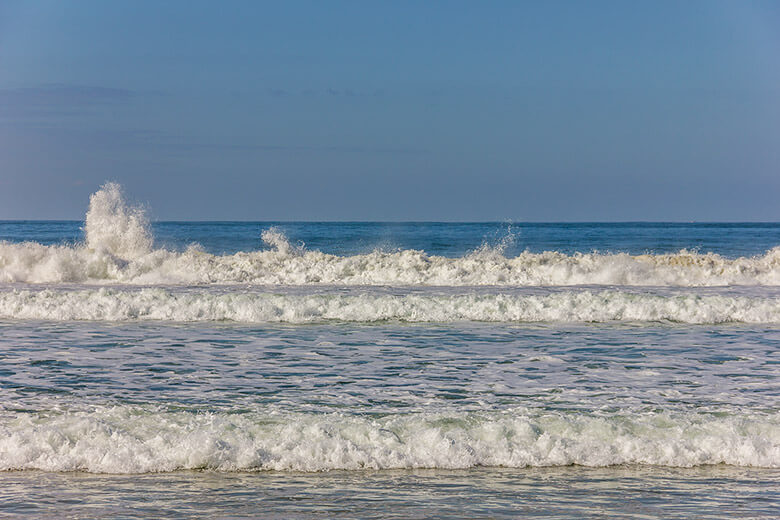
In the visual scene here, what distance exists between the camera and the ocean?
216 inches

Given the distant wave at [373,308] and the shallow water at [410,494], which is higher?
the distant wave at [373,308]

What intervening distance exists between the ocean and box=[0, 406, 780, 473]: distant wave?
0.06 feet

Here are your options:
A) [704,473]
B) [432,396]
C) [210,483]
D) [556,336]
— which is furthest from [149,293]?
[704,473]

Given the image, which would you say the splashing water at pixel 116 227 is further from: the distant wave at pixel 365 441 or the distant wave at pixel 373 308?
the distant wave at pixel 365 441

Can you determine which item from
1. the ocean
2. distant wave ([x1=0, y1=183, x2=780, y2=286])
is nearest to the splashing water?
distant wave ([x1=0, y1=183, x2=780, y2=286])

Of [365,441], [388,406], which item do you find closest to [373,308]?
[388,406]

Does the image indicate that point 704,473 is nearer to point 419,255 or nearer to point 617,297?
point 617,297

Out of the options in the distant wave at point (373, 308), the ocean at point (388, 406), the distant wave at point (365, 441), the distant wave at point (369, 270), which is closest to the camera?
the ocean at point (388, 406)

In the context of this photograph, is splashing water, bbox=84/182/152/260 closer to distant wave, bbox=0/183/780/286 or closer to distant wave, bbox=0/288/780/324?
distant wave, bbox=0/183/780/286

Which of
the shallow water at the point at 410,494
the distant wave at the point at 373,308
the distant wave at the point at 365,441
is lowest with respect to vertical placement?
the shallow water at the point at 410,494

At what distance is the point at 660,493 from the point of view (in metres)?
5.56

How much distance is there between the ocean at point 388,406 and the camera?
549cm

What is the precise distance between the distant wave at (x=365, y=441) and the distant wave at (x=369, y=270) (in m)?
14.0

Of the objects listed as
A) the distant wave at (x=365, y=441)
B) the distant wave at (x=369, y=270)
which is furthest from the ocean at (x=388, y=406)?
the distant wave at (x=369, y=270)
